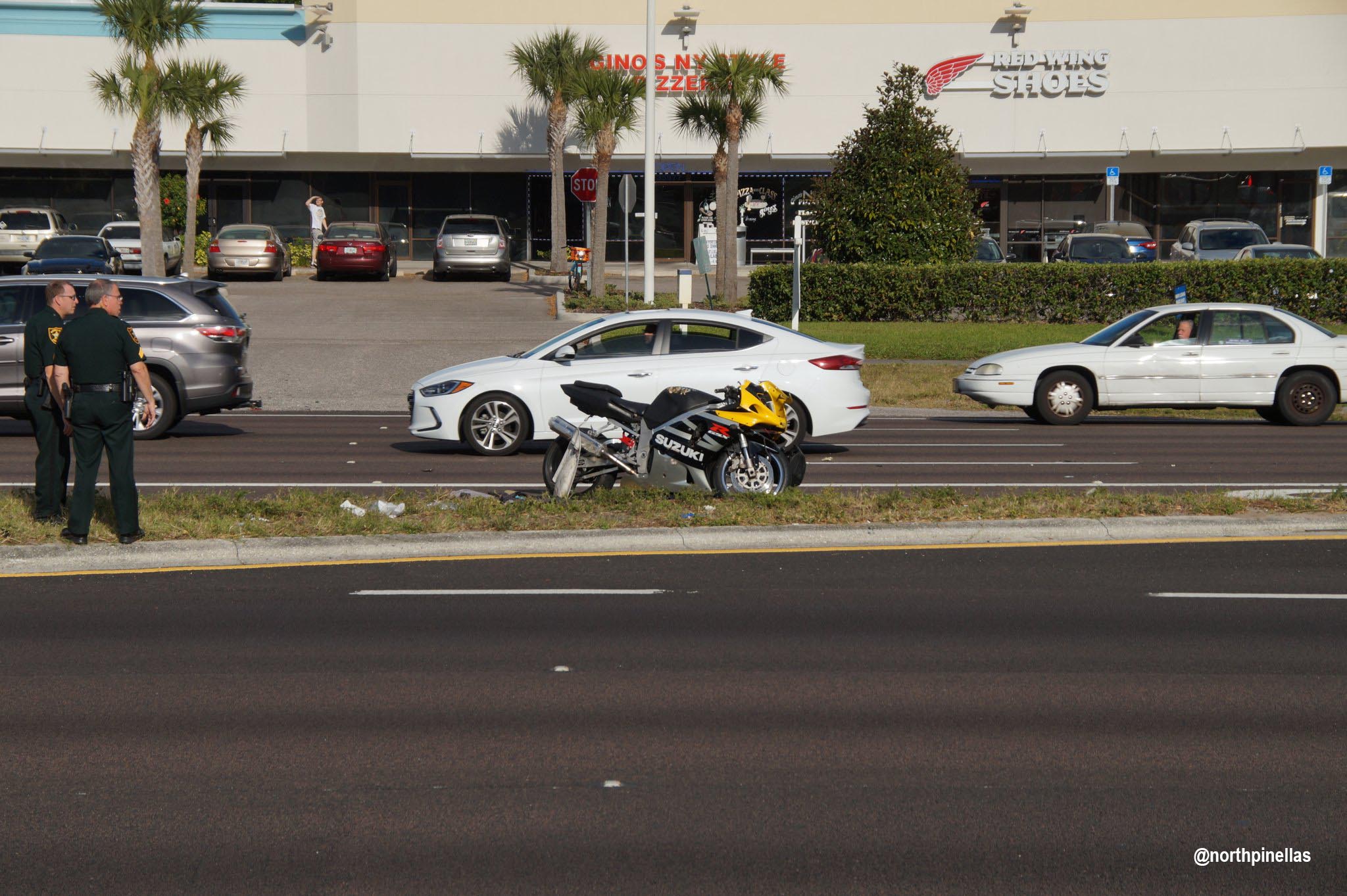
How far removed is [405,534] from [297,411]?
1199 centimetres

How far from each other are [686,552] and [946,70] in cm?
4107

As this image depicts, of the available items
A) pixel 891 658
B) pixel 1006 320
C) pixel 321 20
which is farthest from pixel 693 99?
pixel 891 658

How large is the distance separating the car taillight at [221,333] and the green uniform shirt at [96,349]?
7422mm

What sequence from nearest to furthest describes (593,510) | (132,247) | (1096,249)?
(593,510)
(1096,249)
(132,247)

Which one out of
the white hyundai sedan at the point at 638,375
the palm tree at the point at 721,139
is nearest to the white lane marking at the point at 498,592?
the white hyundai sedan at the point at 638,375

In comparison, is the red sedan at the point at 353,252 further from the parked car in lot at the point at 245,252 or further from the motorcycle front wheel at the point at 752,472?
the motorcycle front wheel at the point at 752,472

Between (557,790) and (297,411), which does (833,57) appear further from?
(557,790)

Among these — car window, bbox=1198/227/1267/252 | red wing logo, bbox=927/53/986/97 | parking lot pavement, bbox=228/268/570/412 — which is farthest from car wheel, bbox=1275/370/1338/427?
red wing logo, bbox=927/53/986/97

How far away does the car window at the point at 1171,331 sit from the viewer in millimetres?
19250

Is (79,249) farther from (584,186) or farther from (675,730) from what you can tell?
(675,730)

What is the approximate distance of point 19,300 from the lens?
17.5 meters

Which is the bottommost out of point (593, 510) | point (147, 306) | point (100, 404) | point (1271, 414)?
point (593, 510)

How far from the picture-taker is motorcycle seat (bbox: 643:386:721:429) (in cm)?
1172

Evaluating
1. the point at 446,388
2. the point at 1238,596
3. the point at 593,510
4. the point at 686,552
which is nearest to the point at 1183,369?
the point at 446,388
